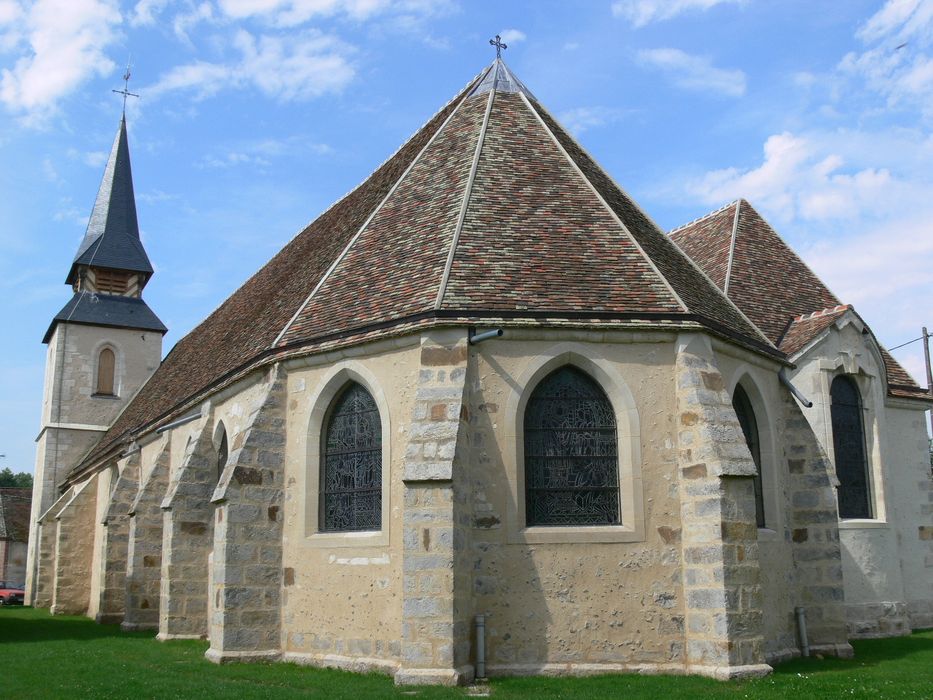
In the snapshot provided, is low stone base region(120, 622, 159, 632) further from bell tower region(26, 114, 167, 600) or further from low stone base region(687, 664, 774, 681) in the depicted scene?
bell tower region(26, 114, 167, 600)

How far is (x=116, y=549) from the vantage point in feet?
72.4

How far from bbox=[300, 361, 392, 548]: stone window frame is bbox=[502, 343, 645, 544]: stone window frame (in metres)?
1.70

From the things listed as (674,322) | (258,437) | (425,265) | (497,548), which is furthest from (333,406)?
(674,322)

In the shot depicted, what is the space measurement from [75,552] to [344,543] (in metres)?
18.5

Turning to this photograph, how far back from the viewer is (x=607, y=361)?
41.4 ft

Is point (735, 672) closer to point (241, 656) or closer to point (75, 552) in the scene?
point (241, 656)

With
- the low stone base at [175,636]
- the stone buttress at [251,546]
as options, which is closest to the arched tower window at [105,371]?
the low stone base at [175,636]

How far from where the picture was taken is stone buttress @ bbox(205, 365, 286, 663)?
13.0 m

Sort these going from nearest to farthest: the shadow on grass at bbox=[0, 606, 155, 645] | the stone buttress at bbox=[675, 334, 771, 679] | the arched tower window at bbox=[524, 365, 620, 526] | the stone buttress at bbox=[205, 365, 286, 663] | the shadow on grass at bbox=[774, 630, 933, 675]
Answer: the stone buttress at bbox=[675, 334, 771, 679], the arched tower window at bbox=[524, 365, 620, 526], the shadow on grass at bbox=[774, 630, 933, 675], the stone buttress at bbox=[205, 365, 286, 663], the shadow on grass at bbox=[0, 606, 155, 645]

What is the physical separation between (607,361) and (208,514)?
8101 millimetres

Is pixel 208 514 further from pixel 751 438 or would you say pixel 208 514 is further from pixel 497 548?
pixel 751 438

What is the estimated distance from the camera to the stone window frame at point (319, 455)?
41.3ft

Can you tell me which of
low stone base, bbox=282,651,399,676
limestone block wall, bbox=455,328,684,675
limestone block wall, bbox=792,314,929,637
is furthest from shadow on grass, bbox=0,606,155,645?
limestone block wall, bbox=792,314,929,637

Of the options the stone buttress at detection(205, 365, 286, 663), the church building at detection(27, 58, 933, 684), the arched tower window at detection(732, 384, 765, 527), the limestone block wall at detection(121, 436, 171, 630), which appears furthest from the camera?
the limestone block wall at detection(121, 436, 171, 630)
